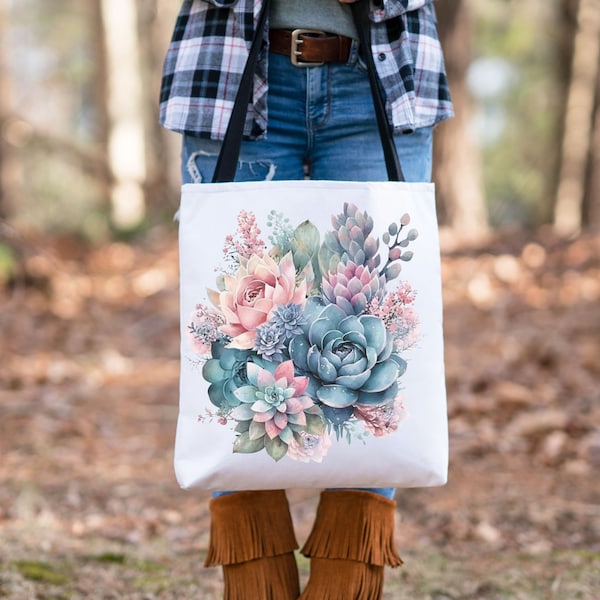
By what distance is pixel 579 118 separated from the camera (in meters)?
8.79

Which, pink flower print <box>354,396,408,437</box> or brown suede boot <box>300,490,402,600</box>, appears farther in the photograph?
brown suede boot <box>300,490,402,600</box>

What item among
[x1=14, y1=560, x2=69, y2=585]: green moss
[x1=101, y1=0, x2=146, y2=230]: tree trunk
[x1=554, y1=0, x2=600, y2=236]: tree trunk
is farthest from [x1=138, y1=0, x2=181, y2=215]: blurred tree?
[x1=14, y1=560, x2=69, y2=585]: green moss

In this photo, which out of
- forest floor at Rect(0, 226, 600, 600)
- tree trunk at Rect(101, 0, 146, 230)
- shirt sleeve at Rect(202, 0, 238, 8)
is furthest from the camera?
tree trunk at Rect(101, 0, 146, 230)

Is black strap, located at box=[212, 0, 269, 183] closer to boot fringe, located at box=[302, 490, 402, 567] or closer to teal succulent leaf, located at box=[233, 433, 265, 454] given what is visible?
teal succulent leaf, located at box=[233, 433, 265, 454]

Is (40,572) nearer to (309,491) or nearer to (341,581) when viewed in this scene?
(341,581)

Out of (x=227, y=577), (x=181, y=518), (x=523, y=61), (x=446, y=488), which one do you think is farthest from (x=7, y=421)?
(x=523, y=61)

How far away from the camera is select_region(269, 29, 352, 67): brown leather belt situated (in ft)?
4.81

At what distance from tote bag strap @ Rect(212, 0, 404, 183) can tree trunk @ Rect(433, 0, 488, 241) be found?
200 inches

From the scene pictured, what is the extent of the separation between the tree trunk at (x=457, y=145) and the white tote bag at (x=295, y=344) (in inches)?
203

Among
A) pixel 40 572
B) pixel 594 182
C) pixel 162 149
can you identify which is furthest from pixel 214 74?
pixel 162 149

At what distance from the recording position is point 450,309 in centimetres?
512

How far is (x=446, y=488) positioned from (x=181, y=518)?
0.93 meters

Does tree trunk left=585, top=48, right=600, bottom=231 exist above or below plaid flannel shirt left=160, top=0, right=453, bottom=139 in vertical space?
below

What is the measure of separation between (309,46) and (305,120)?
0.13 meters
